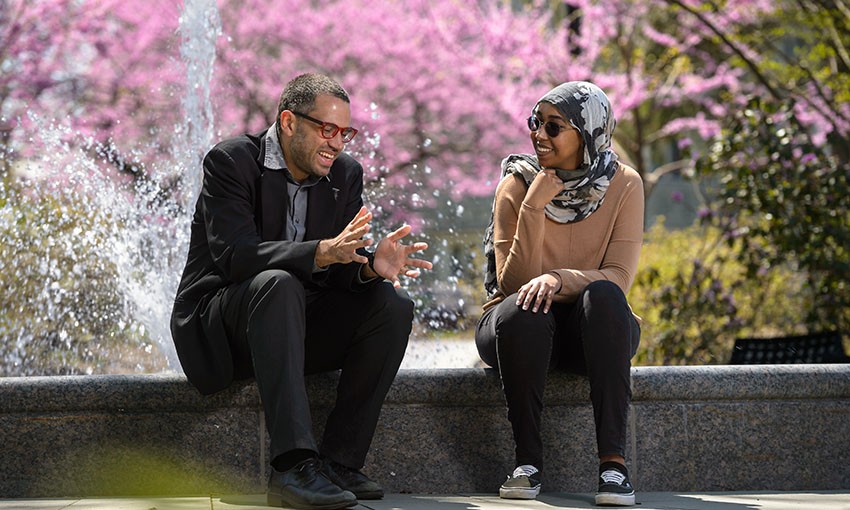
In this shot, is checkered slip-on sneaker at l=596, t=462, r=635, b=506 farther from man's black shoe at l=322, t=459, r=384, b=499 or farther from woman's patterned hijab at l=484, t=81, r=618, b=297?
woman's patterned hijab at l=484, t=81, r=618, b=297

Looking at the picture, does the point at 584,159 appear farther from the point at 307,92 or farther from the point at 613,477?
the point at 613,477

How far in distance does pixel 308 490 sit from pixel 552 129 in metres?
1.50

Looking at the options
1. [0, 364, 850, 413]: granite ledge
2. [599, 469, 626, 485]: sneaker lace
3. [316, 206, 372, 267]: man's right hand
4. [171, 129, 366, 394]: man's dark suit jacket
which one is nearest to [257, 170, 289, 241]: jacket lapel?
[171, 129, 366, 394]: man's dark suit jacket

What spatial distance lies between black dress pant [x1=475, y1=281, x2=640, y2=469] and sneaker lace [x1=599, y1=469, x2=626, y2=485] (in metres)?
0.06

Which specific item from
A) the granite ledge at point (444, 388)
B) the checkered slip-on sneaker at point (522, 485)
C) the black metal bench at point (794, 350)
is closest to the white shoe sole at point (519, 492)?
the checkered slip-on sneaker at point (522, 485)

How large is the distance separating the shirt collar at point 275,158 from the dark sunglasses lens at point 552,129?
0.78 m

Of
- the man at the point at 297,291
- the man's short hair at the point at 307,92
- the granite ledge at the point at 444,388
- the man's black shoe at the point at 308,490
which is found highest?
the man's short hair at the point at 307,92

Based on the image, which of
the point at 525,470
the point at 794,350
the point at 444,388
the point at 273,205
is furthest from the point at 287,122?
the point at 794,350

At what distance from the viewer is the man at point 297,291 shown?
11.5 ft

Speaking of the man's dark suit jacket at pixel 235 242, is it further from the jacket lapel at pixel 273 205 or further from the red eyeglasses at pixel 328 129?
the red eyeglasses at pixel 328 129

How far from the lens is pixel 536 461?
3.92 m

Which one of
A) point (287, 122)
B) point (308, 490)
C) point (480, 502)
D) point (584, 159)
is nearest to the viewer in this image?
point (308, 490)

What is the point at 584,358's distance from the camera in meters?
3.99

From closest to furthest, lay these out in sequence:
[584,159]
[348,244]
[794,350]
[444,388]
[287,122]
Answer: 1. [348,244]
2. [287,122]
3. [444,388]
4. [584,159]
5. [794,350]
